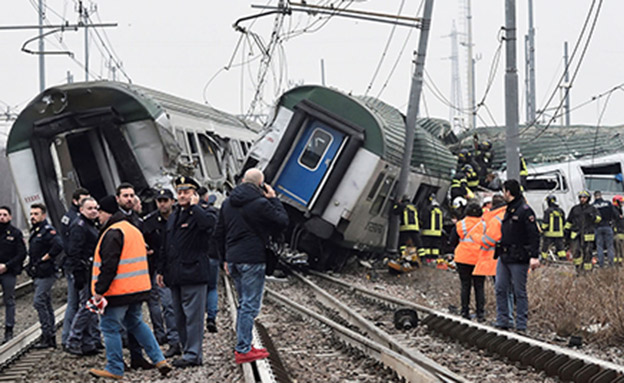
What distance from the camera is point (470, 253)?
10.6 m

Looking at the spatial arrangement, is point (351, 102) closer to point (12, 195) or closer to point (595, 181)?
point (595, 181)

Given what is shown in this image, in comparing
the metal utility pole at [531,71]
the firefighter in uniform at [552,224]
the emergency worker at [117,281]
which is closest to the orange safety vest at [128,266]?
the emergency worker at [117,281]

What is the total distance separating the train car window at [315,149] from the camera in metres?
15.7

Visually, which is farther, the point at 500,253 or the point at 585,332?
the point at 500,253

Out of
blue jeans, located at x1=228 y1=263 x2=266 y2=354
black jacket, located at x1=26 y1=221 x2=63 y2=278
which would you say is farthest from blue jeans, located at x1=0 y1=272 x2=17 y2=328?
blue jeans, located at x1=228 y1=263 x2=266 y2=354

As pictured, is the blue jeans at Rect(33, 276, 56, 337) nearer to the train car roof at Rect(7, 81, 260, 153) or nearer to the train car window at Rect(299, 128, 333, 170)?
the train car roof at Rect(7, 81, 260, 153)

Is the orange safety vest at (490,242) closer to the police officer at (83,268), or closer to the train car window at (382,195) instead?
the police officer at (83,268)

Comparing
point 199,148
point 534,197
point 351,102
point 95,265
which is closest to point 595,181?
point 534,197

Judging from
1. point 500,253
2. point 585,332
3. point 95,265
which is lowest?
point 585,332

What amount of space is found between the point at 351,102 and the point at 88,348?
8.07 meters

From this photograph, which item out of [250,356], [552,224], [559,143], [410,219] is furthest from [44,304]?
[559,143]

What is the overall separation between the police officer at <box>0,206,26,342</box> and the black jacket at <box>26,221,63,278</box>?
0.34 meters

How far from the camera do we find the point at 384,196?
54.5ft

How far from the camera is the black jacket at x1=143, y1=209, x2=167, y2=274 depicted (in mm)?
8516
